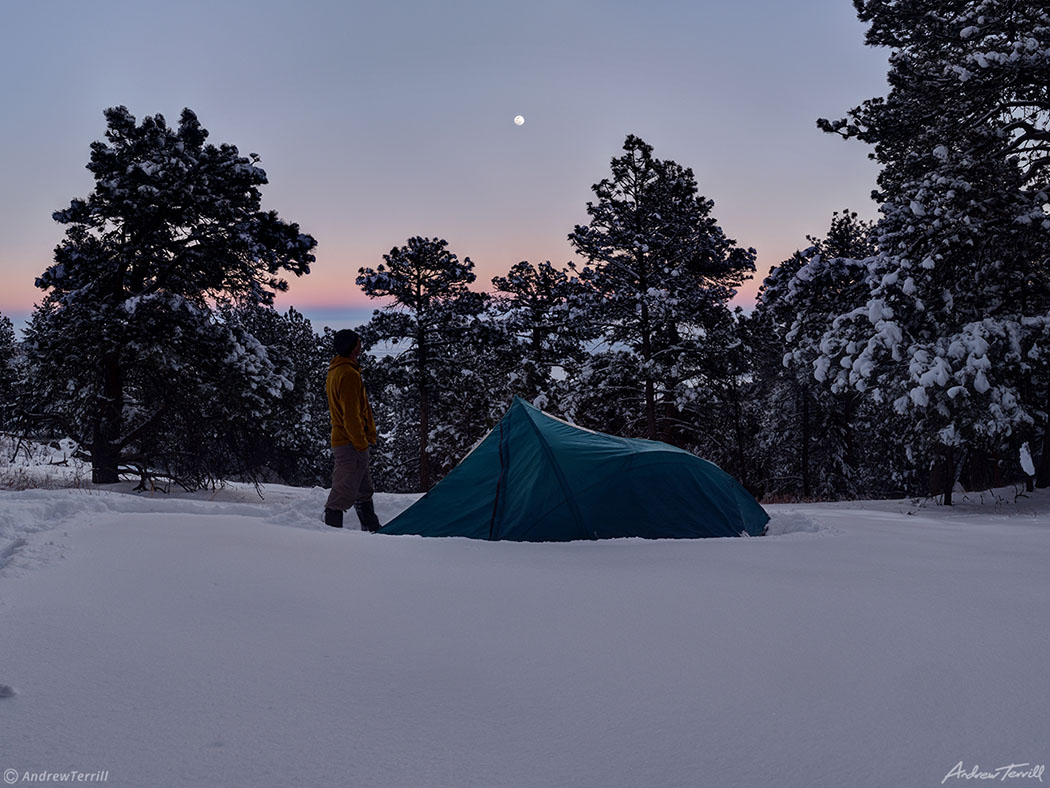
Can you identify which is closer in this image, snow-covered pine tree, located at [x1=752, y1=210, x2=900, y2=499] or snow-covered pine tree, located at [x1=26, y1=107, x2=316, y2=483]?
snow-covered pine tree, located at [x1=26, y1=107, x2=316, y2=483]

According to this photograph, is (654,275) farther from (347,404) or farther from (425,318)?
(347,404)

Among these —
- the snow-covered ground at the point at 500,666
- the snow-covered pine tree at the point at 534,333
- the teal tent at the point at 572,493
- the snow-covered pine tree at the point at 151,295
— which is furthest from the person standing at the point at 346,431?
the snow-covered pine tree at the point at 534,333

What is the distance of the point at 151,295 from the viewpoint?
1310cm

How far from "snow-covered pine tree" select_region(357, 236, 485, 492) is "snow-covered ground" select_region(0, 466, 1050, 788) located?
20.7 meters

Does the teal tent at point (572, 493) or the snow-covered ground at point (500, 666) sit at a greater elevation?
the teal tent at point (572, 493)

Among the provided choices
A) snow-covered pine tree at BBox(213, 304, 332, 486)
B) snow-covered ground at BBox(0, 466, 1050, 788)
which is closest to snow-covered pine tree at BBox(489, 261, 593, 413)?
snow-covered pine tree at BBox(213, 304, 332, 486)

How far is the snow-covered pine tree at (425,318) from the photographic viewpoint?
966 inches

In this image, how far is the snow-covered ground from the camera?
171 cm

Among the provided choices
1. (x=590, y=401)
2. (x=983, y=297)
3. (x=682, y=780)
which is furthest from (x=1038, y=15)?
(x=590, y=401)

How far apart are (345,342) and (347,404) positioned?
601mm

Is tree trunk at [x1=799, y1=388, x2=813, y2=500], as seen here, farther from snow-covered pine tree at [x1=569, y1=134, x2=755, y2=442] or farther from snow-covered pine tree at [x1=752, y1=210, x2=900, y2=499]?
snow-covered pine tree at [x1=569, y1=134, x2=755, y2=442]

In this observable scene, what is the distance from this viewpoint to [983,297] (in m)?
11.9

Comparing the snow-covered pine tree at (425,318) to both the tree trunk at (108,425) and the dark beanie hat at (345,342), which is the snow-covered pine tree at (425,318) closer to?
the tree trunk at (108,425)

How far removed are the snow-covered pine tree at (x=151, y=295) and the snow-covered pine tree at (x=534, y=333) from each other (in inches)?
462
